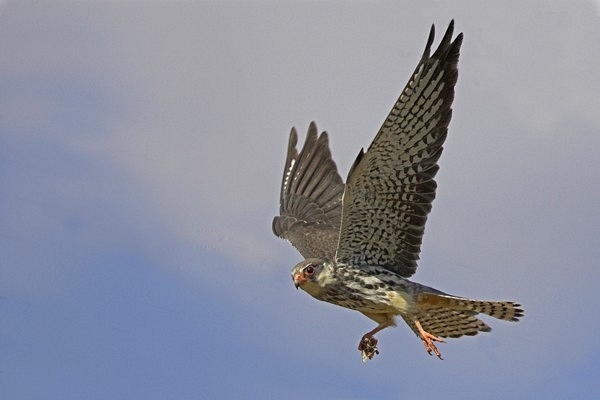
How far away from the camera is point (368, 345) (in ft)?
41.5

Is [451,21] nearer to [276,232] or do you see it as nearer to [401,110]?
[401,110]

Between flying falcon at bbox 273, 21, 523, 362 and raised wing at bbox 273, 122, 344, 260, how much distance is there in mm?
2598

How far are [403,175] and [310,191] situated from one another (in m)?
4.07

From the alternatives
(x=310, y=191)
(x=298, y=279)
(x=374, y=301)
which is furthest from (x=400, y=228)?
(x=310, y=191)

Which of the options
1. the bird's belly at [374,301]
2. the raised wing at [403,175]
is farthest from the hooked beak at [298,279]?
the raised wing at [403,175]

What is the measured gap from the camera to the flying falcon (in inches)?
455

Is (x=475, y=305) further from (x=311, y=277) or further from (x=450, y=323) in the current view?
(x=311, y=277)

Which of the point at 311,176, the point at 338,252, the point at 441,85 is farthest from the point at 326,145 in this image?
the point at 441,85

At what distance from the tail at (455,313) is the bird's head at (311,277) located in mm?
902

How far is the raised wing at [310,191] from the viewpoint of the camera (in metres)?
15.3

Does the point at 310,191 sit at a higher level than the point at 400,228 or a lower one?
higher

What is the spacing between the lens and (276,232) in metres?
15.4

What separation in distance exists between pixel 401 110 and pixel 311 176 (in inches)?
171

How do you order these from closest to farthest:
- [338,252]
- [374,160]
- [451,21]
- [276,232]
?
[451,21] < [374,160] < [338,252] < [276,232]
